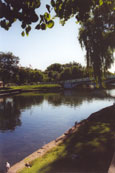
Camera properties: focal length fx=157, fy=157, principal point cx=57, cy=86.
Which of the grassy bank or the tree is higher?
the tree

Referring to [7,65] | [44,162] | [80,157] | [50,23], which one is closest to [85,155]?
[80,157]

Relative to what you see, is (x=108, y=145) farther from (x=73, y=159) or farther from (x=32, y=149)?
(x=32, y=149)

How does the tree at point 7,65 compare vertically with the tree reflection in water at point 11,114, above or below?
above

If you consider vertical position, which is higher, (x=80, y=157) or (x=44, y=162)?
(x=80, y=157)

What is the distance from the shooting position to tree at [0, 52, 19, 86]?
169 feet

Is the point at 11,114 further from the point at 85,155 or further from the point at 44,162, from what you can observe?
the point at 85,155

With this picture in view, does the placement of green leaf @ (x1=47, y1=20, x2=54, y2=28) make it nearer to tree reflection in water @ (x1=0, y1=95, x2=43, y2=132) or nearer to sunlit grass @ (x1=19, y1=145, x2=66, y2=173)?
sunlit grass @ (x1=19, y1=145, x2=66, y2=173)

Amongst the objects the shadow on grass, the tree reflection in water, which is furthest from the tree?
the shadow on grass

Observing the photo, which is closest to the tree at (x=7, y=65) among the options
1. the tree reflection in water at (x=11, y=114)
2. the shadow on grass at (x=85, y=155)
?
the tree reflection in water at (x=11, y=114)

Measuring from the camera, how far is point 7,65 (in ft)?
175

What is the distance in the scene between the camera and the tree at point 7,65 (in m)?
51.7

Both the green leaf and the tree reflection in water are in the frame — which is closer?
the green leaf

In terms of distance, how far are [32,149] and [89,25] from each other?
13.8 metres

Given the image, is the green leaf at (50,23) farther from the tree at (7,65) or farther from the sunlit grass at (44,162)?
the tree at (7,65)
